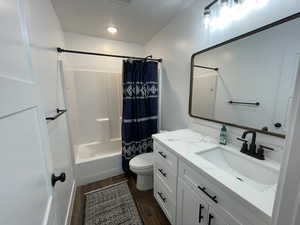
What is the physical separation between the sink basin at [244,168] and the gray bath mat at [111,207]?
41.2 inches

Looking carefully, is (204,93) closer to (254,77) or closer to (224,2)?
(254,77)

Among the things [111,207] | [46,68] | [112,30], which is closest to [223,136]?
[111,207]

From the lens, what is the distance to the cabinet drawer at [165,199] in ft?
4.18

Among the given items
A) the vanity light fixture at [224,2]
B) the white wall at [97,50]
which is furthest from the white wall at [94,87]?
the vanity light fixture at [224,2]

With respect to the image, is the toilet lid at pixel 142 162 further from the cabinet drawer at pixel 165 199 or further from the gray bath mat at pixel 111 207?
the gray bath mat at pixel 111 207

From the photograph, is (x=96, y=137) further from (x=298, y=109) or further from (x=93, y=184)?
(x=298, y=109)

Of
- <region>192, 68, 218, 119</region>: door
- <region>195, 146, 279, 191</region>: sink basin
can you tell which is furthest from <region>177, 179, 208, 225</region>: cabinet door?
<region>192, 68, 218, 119</region>: door

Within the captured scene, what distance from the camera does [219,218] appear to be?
0.78m

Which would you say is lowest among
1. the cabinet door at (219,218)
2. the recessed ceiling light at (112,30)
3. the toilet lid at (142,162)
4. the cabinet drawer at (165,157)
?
the toilet lid at (142,162)

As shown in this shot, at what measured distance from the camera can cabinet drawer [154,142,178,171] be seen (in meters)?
1.17

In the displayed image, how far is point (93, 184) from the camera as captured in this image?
79.0 inches

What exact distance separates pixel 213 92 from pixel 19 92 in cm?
147

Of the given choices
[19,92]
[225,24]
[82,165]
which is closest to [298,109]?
[19,92]

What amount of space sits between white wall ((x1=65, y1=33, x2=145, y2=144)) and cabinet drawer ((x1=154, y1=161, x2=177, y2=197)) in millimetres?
1564
